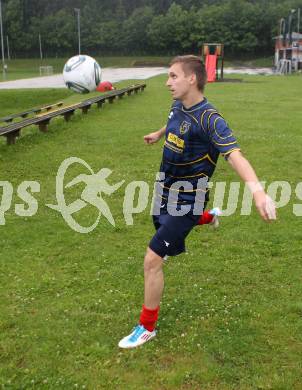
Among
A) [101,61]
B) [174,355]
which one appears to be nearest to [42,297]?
[174,355]

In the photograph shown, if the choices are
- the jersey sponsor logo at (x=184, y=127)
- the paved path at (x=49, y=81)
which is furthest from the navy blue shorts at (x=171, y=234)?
the paved path at (x=49, y=81)

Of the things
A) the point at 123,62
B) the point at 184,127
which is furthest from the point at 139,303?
the point at 123,62

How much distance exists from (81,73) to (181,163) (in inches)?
796

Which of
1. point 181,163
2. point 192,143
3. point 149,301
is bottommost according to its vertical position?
point 149,301

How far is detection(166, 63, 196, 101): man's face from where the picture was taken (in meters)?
4.29

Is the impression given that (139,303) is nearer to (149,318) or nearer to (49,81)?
(149,318)

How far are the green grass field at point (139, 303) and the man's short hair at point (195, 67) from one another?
2307 mm

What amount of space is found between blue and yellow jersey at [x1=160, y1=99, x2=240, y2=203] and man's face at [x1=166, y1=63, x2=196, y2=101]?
15 centimetres

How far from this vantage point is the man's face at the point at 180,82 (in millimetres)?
4289

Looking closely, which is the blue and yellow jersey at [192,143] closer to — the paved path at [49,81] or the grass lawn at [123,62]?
the paved path at [49,81]

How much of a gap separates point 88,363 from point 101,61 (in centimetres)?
10101

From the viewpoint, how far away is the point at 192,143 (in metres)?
4.35

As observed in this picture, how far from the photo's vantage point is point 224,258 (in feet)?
21.1

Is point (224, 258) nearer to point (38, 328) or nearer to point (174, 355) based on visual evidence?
point (174, 355)
